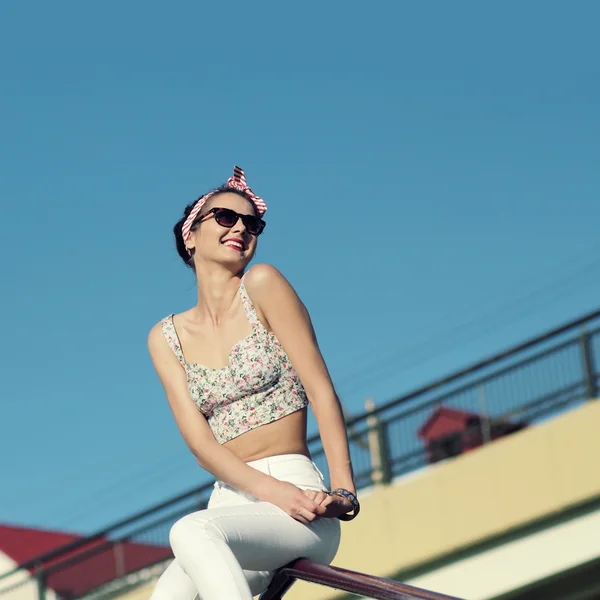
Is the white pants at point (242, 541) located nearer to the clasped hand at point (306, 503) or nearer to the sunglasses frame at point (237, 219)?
the clasped hand at point (306, 503)

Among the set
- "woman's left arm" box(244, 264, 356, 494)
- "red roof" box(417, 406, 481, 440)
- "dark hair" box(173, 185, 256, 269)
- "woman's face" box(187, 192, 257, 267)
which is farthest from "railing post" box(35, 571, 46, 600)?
"woman's left arm" box(244, 264, 356, 494)

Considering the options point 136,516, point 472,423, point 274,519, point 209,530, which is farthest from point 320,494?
point 136,516

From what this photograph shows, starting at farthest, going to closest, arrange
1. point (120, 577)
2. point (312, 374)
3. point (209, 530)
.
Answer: point (120, 577) < point (312, 374) < point (209, 530)

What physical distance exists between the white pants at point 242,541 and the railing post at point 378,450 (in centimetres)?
633

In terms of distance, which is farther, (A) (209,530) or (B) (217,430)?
A: (B) (217,430)

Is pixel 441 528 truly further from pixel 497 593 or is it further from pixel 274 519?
pixel 274 519

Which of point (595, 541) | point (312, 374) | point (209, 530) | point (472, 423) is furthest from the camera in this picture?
point (472, 423)

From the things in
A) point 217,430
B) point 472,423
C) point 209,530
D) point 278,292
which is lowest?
point 209,530

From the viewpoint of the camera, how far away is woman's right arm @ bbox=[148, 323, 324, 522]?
10.8 feet

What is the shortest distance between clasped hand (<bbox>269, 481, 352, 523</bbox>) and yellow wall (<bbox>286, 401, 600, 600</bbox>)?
5876 millimetres

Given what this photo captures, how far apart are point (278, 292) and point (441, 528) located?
604cm

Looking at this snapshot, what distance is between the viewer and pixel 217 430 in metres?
3.57

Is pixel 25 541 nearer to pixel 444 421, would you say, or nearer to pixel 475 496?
pixel 444 421

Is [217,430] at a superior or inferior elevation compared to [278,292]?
inferior
